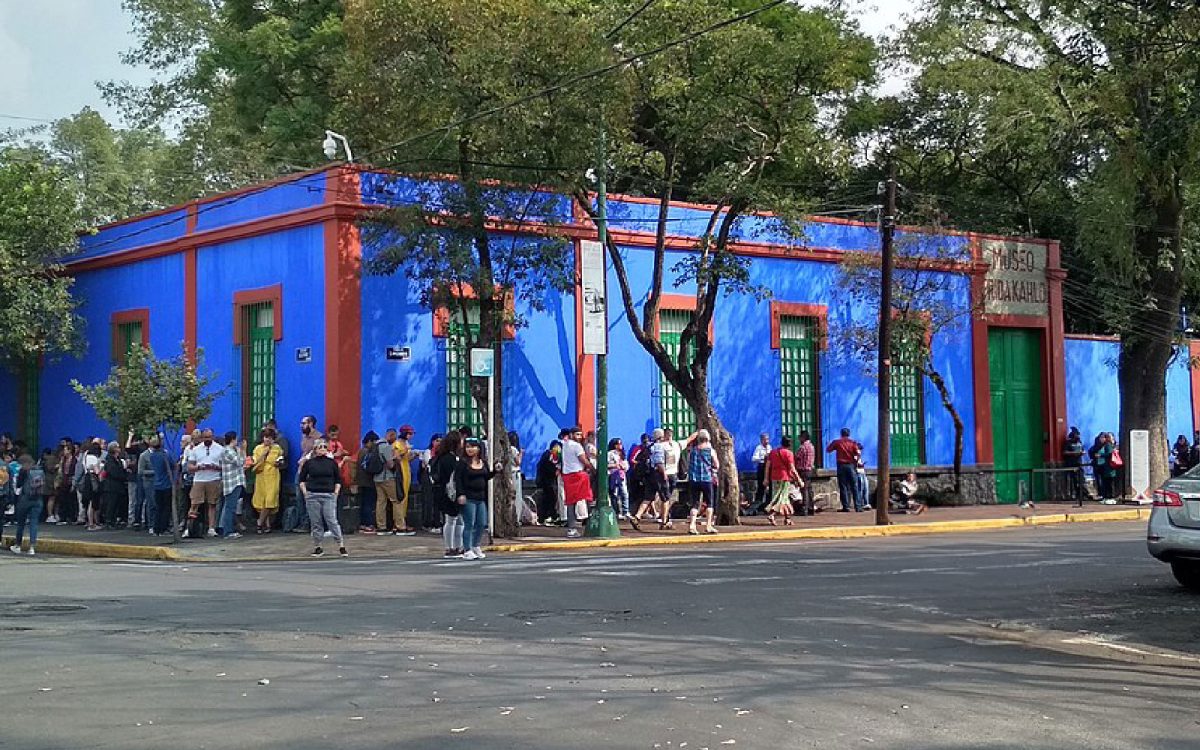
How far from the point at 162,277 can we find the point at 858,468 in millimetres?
15020

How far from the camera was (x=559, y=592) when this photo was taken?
13.8 metres

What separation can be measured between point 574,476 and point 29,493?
8.47 meters

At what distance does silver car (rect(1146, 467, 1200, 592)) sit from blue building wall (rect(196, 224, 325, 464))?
14.9 meters

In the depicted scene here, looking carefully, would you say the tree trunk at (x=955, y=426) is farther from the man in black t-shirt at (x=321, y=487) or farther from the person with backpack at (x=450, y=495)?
the man in black t-shirt at (x=321, y=487)

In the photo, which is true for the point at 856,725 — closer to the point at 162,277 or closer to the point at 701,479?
the point at 701,479

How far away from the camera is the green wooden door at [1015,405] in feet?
107

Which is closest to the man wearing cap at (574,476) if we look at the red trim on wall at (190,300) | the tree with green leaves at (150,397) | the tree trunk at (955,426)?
the tree with green leaves at (150,397)

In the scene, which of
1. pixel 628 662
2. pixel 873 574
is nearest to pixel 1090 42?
pixel 873 574

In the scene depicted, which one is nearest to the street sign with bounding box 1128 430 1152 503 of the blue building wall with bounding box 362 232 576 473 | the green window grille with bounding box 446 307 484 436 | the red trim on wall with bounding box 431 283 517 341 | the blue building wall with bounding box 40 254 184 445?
the blue building wall with bounding box 362 232 576 473

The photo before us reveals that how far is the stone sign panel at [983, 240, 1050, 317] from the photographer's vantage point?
3247cm

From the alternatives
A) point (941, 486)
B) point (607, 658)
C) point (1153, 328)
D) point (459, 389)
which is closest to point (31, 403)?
point (459, 389)

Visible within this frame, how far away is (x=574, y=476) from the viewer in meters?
22.6

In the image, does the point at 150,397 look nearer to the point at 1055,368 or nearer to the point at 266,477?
the point at 266,477

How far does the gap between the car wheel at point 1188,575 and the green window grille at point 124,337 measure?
72.1 feet
